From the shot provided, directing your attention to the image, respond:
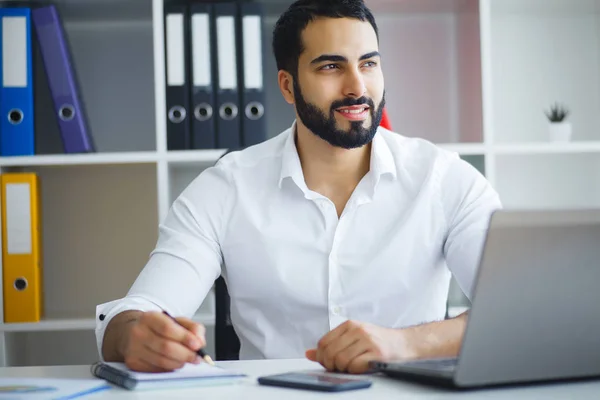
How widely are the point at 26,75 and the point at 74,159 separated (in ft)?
0.87

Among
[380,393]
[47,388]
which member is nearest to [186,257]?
[47,388]

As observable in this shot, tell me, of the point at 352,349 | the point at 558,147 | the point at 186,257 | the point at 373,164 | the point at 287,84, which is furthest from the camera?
the point at 558,147

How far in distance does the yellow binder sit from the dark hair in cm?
84

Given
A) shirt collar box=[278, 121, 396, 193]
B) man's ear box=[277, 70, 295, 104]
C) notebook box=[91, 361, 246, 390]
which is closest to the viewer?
notebook box=[91, 361, 246, 390]

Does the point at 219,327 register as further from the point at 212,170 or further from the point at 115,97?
the point at 115,97

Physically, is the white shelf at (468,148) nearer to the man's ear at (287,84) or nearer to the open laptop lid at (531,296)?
the man's ear at (287,84)

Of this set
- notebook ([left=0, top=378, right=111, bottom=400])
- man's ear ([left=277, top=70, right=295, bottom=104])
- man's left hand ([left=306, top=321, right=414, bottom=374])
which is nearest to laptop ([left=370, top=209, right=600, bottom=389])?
man's left hand ([left=306, top=321, right=414, bottom=374])

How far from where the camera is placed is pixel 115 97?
2572mm

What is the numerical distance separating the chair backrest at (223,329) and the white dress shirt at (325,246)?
0.10 feet

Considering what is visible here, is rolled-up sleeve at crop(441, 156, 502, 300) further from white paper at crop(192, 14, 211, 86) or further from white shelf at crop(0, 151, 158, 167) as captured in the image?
white shelf at crop(0, 151, 158, 167)

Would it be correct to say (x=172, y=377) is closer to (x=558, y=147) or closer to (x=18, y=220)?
(x=18, y=220)

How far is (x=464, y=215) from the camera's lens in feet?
5.35

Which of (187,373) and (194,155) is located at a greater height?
(194,155)

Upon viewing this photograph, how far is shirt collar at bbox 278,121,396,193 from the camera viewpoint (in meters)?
1.69
